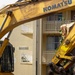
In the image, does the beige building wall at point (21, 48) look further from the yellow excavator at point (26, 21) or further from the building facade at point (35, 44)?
the yellow excavator at point (26, 21)

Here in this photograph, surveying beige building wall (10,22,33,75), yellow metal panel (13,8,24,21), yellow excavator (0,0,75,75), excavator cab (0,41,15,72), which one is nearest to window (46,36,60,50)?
beige building wall (10,22,33,75)

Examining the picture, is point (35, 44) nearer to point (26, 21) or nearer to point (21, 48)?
point (21, 48)

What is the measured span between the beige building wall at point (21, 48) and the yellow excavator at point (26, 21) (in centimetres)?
1656

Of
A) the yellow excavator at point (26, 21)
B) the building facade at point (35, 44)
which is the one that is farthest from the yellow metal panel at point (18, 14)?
the building facade at point (35, 44)

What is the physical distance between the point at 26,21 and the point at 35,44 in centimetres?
1894

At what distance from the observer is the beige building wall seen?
31.7m

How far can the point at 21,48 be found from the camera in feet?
105

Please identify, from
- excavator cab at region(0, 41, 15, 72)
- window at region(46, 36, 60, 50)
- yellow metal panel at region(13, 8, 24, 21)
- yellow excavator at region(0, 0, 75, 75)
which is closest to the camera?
yellow excavator at region(0, 0, 75, 75)

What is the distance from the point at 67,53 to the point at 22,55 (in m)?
18.3

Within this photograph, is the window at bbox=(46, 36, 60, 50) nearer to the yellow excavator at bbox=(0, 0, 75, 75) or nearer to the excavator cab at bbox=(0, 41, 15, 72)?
the yellow excavator at bbox=(0, 0, 75, 75)

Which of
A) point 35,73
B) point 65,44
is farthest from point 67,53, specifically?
point 35,73

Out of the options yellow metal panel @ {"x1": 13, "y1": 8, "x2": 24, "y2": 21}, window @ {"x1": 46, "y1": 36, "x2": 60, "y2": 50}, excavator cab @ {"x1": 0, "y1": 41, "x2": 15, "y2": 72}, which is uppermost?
window @ {"x1": 46, "y1": 36, "x2": 60, "y2": 50}

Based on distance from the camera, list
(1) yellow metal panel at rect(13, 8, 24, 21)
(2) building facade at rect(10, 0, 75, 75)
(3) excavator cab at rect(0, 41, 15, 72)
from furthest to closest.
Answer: (2) building facade at rect(10, 0, 75, 75)
(3) excavator cab at rect(0, 41, 15, 72)
(1) yellow metal panel at rect(13, 8, 24, 21)

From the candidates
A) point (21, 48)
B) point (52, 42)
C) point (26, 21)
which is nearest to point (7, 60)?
point (26, 21)
